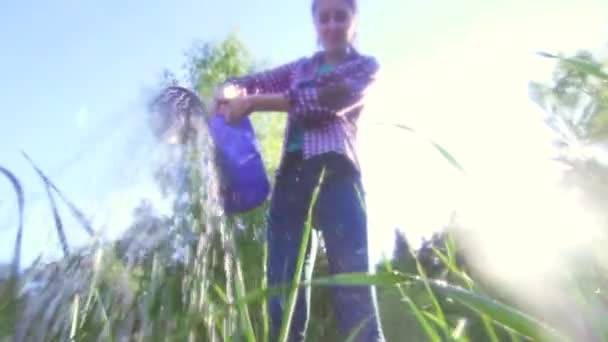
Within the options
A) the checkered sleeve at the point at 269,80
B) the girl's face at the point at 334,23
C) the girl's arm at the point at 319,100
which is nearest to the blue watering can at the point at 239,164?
the girl's arm at the point at 319,100

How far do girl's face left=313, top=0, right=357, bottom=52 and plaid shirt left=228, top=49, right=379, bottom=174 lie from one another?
59 millimetres

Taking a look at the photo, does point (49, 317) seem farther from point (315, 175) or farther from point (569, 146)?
point (315, 175)


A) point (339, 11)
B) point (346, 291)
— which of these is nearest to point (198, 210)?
point (346, 291)

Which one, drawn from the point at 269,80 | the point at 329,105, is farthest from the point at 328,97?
the point at 269,80

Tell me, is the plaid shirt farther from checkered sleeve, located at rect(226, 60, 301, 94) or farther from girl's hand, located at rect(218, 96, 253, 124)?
girl's hand, located at rect(218, 96, 253, 124)

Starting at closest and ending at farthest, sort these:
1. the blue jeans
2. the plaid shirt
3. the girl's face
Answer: the blue jeans < the plaid shirt < the girl's face

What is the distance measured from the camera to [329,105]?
1757 millimetres

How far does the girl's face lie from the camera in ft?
6.28

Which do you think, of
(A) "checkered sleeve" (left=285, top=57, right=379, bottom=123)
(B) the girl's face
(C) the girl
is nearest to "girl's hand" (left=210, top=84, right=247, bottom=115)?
(C) the girl

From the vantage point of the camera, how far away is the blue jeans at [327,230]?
157 cm

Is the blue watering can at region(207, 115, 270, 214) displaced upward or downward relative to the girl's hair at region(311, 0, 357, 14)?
downward

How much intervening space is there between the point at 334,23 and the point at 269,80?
0.25 meters

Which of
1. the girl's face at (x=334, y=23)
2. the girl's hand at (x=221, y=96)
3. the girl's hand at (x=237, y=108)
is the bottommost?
the girl's hand at (x=237, y=108)

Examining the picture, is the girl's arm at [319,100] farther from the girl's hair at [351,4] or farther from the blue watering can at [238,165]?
the girl's hair at [351,4]
